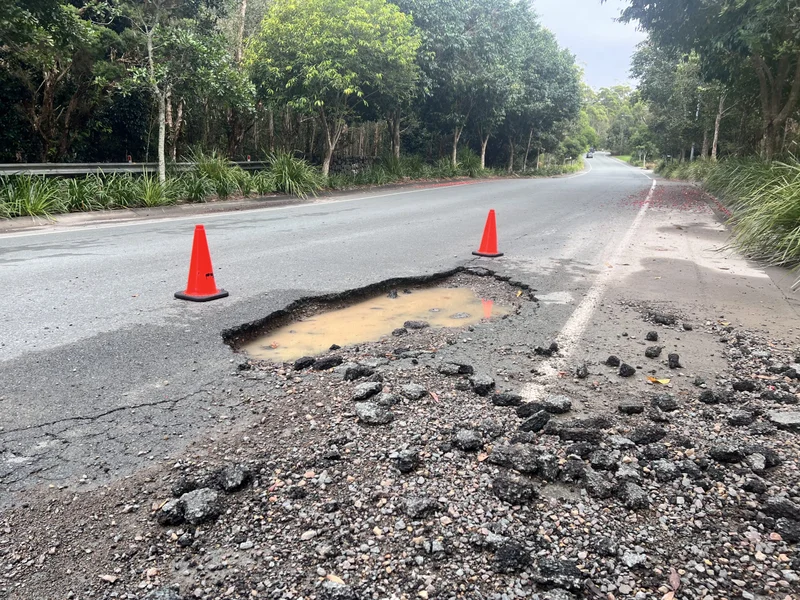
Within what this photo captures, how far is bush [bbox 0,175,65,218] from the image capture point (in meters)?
10.3

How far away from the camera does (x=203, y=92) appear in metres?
14.2

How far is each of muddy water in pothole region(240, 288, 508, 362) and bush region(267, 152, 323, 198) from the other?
10910 mm

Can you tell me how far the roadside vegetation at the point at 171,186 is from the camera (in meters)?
10.7

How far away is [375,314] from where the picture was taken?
5469 mm

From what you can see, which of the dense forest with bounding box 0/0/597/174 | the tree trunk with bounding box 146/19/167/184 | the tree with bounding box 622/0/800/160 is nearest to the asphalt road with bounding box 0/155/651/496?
the tree trunk with bounding box 146/19/167/184

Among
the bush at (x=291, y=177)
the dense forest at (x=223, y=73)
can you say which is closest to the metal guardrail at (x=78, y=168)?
the dense forest at (x=223, y=73)

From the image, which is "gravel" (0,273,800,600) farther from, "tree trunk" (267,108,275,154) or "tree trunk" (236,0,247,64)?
"tree trunk" (236,0,247,64)

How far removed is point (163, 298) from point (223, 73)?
33.0ft

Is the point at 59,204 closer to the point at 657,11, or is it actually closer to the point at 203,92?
the point at 203,92

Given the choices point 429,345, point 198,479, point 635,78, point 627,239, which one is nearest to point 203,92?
point 627,239

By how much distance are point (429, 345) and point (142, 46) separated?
1339 centimetres

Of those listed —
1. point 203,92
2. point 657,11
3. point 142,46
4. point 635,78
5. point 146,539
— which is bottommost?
point 146,539

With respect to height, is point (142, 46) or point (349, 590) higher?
point (142, 46)

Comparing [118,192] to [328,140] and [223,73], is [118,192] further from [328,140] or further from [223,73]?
[328,140]
